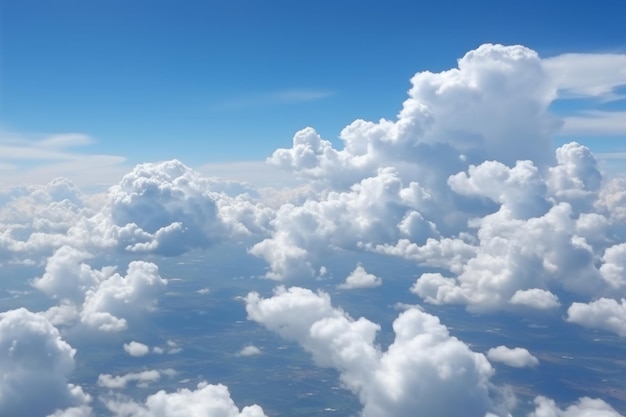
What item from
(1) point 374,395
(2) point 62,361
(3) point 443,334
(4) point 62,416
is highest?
(3) point 443,334

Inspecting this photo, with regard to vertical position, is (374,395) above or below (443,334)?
below

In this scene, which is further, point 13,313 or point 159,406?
point 159,406

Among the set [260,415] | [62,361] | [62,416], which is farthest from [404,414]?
[62,416]

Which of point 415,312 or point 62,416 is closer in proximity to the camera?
point 415,312

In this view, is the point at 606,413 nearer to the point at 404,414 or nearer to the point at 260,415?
the point at 404,414

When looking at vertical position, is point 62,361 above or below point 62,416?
above

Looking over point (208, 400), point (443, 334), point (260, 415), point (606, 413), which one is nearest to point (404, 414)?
point (443, 334)

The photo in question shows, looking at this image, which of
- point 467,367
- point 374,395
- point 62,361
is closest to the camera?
point 467,367

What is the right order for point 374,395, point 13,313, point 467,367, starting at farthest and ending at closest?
1. point 374,395
2. point 13,313
3. point 467,367

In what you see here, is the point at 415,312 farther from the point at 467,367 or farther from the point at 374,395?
the point at 374,395
